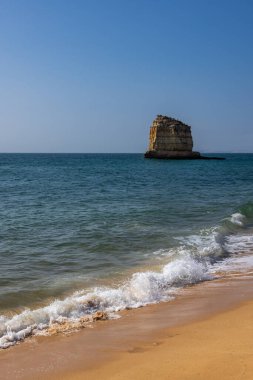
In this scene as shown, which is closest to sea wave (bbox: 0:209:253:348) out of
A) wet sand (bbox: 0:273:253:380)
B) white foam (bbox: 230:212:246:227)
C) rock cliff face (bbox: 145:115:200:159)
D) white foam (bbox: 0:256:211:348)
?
white foam (bbox: 0:256:211:348)

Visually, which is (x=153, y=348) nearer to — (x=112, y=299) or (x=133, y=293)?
(x=112, y=299)

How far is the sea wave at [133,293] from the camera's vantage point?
6.57 m

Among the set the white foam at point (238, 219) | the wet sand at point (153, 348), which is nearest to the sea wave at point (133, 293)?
the wet sand at point (153, 348)

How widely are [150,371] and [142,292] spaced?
3.46 metres

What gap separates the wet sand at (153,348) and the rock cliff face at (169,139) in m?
88.6

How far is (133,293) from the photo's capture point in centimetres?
816

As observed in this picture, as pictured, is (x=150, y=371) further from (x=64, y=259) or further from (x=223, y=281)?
(x=64, y=259)

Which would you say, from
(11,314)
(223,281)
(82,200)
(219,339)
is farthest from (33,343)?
(82,200)

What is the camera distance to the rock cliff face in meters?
94.5

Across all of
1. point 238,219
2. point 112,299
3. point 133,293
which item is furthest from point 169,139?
point 112,299

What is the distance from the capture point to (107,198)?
24.4 m

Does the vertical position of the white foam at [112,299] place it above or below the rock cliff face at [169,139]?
below

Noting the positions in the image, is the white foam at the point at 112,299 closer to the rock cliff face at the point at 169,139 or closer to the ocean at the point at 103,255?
the ocean at the point at 103,255

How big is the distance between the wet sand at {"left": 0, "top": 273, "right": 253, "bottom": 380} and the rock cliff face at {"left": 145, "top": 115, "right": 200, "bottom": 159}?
291 feet
